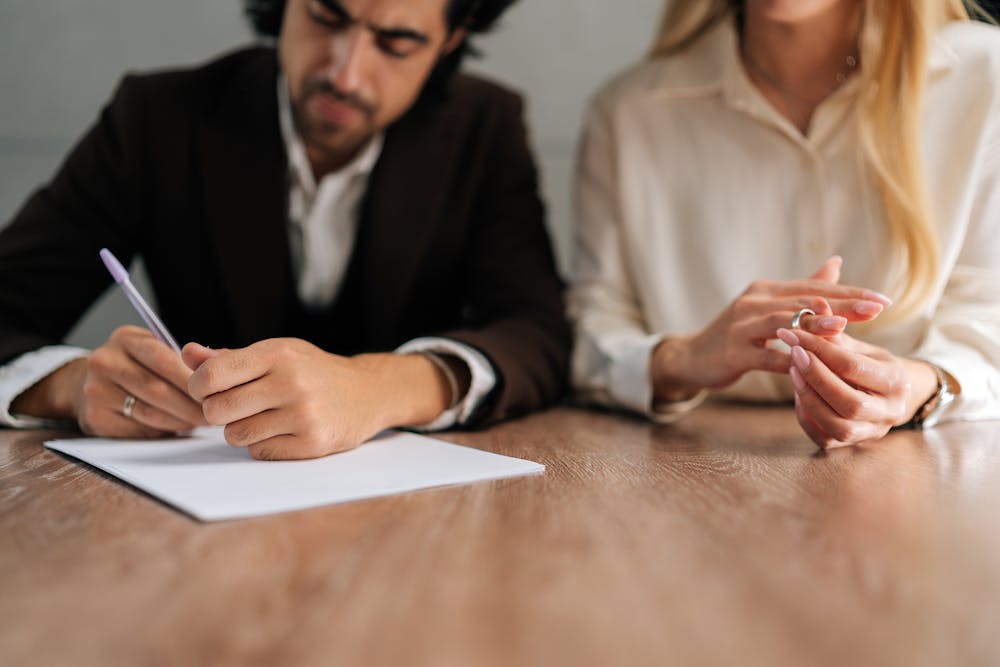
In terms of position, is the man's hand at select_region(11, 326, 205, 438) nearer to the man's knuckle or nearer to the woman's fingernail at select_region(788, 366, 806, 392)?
the man's knuckle

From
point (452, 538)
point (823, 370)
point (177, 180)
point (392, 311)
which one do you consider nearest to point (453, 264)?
point (392, 311)

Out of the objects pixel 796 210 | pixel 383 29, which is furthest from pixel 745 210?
pixel 383 29

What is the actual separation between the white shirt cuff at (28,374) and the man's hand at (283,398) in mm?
318

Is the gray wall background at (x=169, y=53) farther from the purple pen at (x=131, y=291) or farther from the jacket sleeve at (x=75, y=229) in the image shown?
the purple pen at (x=131, y=291)

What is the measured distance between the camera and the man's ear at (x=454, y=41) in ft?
5.29

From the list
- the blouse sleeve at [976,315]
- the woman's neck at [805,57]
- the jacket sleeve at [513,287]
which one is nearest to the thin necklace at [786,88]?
the woman's neck at [805,57]

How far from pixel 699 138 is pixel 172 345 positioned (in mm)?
→ 881

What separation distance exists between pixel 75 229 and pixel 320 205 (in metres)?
0.36

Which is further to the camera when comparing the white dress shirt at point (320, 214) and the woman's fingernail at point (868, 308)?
the white dress shirt at point (320, 214)

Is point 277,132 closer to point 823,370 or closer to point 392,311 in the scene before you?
point 392,311

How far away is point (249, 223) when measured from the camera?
4.58 ft

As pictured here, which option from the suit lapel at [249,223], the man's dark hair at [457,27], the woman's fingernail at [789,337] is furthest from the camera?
the man's dark hair at [457,27]

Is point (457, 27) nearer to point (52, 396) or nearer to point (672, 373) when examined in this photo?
point (672, 373)

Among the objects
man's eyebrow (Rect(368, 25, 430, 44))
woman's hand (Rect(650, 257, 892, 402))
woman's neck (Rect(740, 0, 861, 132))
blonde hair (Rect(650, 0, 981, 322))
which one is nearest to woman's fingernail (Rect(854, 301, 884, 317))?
woman's hand (Rect(650, 257, 892, 402))
